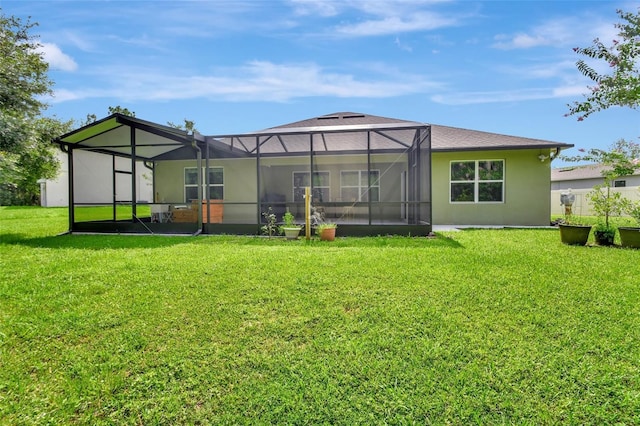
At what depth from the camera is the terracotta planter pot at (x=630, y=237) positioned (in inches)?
253

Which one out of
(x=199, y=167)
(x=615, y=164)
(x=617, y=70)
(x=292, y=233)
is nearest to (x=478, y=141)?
(x=615, y=164)

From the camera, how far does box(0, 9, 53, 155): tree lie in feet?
29.3

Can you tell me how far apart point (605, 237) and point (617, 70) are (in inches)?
140


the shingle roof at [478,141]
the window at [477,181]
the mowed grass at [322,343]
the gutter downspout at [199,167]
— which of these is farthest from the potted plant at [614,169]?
the gutter downspout at [199,167]

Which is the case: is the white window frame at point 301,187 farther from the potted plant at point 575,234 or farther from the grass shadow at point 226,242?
the potted plant at point 575,234

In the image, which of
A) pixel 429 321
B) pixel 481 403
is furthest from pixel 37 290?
pixel 481 403

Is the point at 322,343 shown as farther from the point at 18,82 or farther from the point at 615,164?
the point at 18,82

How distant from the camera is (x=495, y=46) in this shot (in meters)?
8.83

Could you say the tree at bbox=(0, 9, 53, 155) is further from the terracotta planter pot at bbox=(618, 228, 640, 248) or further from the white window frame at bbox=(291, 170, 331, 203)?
the terracotta planter pot at bbox=(618, 228, 640, 248)

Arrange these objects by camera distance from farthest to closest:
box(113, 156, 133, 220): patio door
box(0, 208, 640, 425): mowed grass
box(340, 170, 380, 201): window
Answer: box(340, 170, 380, 201): window
box(113, 156, 133, 220): patio door
box(0, 208, 640, 425): mowed grass

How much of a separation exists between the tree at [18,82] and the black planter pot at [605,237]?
1513 centimetres

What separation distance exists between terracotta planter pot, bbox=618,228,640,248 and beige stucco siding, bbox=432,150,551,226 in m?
4.09

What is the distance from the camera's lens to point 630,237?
6504 millimetres

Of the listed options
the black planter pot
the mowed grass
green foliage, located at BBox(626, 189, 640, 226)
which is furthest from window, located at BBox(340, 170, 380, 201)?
the mowed grass
